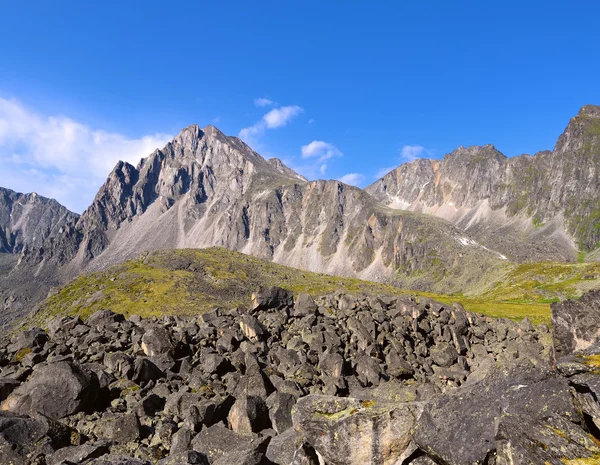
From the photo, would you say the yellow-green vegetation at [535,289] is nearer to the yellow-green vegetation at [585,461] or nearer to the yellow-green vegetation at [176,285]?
the yellow-green vegetation at [176,285]

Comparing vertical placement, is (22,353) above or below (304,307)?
below

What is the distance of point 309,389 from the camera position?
25.6 metres

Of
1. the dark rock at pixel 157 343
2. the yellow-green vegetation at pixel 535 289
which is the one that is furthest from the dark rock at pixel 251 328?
the yellow-green vegetation at pixel 535 289

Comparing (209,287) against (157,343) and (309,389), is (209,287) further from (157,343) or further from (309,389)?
(309,389)

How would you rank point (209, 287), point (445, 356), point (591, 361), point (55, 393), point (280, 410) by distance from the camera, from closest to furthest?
point (591, 361), point (280, 410), point (55, 393), point (445, 356), point (209, 287)

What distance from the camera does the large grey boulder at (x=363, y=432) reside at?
11094 millimetres

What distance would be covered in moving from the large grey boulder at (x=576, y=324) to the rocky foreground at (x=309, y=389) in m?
0.10

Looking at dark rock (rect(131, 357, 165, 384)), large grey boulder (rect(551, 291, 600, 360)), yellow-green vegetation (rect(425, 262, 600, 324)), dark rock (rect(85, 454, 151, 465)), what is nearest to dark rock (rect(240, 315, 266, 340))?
dark rock (rect(131, 357, 165, 384))

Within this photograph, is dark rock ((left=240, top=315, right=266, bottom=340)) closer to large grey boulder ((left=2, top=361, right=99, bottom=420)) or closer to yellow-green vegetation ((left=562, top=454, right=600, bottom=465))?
large grey boulder ((left=2, top=361, right=99, bottom=420))

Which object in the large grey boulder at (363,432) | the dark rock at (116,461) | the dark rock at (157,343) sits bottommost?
the dark rock at (116,461)

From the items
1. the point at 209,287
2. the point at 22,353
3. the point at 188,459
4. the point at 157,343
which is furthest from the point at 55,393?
the point at 209,287

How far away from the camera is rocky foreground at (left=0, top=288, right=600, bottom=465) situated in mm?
9930

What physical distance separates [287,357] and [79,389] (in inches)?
579

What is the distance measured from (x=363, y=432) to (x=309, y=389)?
A: 1524 centimetres
